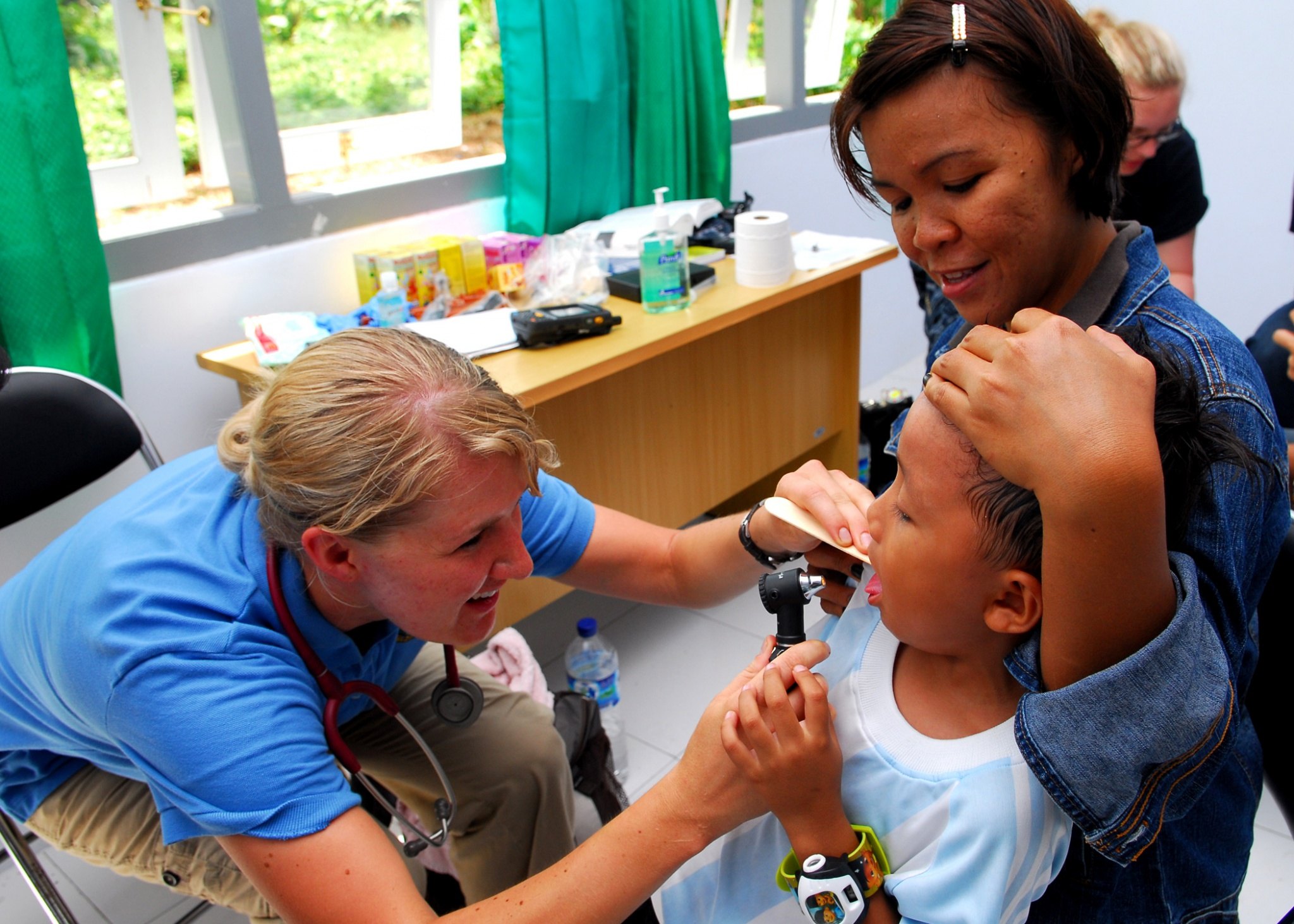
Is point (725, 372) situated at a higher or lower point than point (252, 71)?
lower

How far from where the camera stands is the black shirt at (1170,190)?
2.49 meters

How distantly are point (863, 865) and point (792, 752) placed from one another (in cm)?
12

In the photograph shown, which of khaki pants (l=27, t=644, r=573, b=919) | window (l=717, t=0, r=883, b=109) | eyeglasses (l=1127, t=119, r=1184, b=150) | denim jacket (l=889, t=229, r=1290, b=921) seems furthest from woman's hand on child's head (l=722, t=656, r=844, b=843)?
window (l=717, t=0, r=883, b=109)

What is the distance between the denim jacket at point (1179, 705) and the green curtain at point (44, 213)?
1.94m

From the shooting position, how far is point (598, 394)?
242 cm

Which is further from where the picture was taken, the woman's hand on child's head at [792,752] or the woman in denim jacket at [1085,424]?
the woman's hand on child's head at [792,752]

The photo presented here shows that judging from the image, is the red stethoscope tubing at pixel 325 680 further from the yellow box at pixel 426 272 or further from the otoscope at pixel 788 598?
the yellow box at pixel 426 272

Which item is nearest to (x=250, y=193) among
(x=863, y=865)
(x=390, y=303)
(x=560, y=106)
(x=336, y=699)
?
(x=390, y=303)

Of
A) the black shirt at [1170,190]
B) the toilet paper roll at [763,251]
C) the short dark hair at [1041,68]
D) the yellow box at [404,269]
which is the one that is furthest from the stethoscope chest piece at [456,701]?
the black shirt at [1170,190]

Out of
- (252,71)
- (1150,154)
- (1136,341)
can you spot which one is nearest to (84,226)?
(252,71)

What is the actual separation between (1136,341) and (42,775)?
5.15ft

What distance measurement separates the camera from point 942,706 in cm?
94

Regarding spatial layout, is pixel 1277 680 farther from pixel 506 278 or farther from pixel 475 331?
pixel 506 278

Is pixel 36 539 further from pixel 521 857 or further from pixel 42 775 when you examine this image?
pixel 521 857
